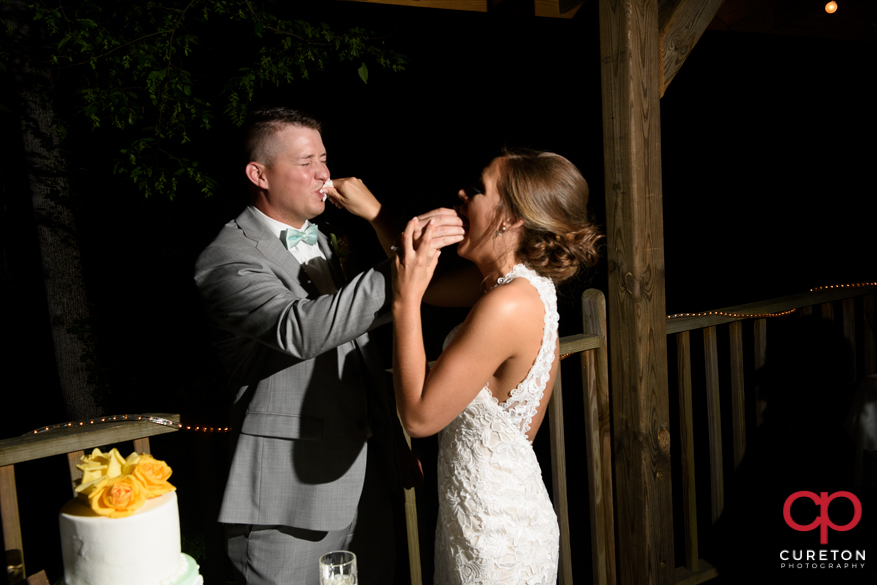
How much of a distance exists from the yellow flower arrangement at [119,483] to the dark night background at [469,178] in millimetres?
2333

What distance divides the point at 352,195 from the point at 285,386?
2.22 feet

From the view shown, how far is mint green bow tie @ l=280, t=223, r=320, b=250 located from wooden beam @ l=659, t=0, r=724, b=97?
164cm

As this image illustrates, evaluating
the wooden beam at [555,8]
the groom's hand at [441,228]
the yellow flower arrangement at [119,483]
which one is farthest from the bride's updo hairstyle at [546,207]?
the wooden beam at [555,8]

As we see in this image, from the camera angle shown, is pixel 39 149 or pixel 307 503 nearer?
pixel 307 503

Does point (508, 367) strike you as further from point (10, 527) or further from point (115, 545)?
point (10, 527)

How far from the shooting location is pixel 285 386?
1916 millimetres

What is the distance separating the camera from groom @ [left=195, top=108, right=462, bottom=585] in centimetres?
181

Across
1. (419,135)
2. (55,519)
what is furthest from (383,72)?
(55,519)

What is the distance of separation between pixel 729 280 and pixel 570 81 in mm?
3627

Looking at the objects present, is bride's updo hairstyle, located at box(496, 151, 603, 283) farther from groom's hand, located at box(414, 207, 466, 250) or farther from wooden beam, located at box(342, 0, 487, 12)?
wooden beam, located at box(342, 0, 487, 12)

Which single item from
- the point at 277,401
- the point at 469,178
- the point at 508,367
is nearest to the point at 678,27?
the point at 508,367

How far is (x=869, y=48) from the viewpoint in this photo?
284 inches

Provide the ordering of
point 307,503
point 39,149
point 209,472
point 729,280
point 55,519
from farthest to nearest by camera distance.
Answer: point 729,280 < point 55,519 < point 39,149 < point 209,472 < point 307,503

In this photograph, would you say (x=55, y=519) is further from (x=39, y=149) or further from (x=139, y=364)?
(x=39, y=149)
